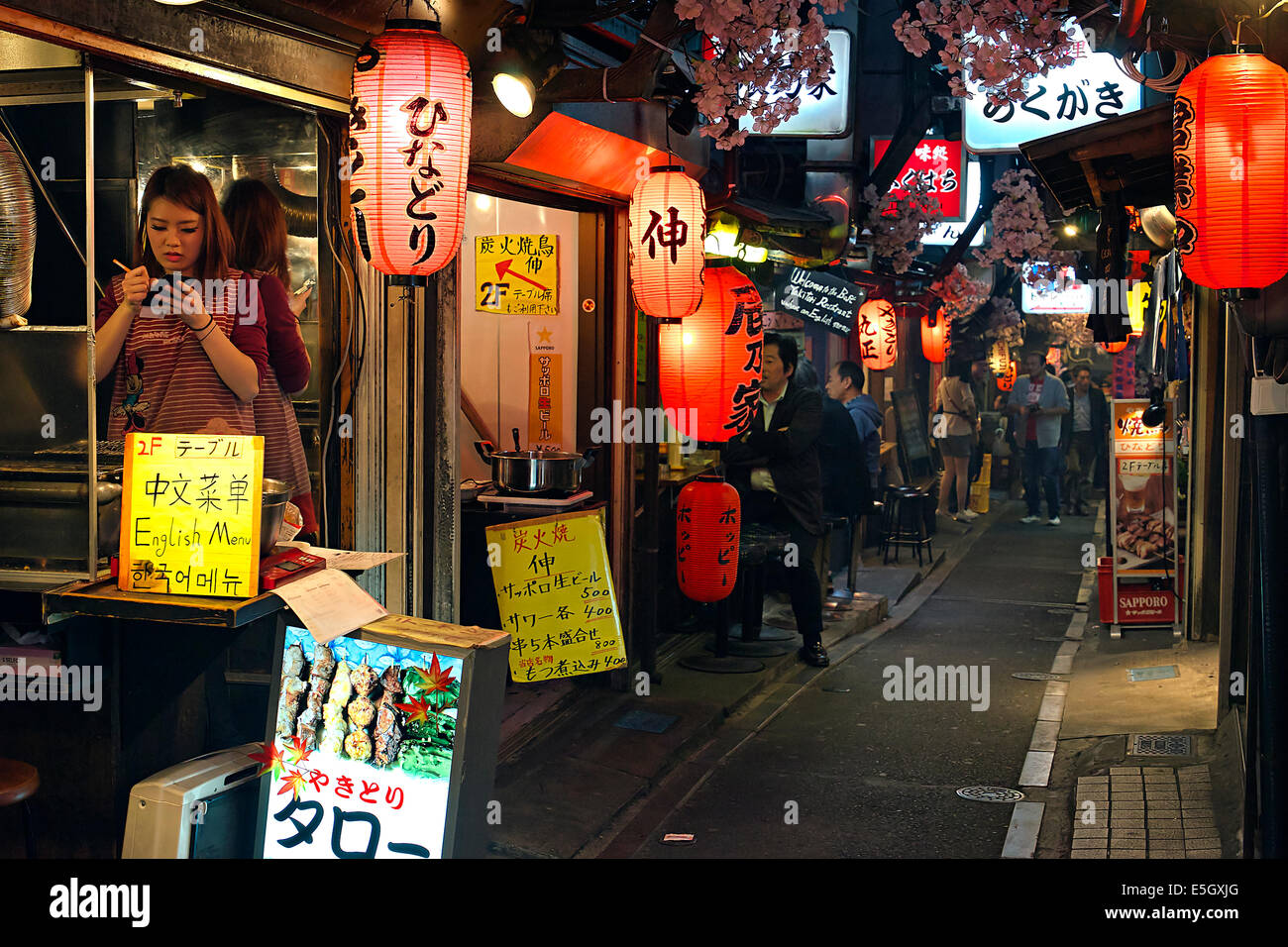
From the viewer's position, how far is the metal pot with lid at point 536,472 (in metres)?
9.07

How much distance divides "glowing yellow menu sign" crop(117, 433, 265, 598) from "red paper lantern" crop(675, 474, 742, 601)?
20.4 ft

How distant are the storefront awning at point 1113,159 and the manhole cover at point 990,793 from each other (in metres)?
4.62

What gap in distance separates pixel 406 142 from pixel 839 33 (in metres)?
10.6

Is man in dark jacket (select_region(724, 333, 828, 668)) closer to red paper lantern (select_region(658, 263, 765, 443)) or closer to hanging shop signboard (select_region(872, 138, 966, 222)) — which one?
red paper lantern (select_region(658, 263, 765, 443))

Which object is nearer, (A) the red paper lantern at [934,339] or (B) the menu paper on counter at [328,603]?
(B) the menu paper on counter at [328,603]

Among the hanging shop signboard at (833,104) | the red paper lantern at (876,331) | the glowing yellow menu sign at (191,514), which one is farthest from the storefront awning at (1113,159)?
the red paper lantern at (876,331)

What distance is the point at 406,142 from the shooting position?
17.5ft

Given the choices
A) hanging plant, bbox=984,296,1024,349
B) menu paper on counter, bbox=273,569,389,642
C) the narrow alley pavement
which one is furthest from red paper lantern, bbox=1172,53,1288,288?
hanging plant, bbox=984,296,1024,349

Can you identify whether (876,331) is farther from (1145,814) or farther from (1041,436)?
(1145,814)

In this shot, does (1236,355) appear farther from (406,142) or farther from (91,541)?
(91,541)

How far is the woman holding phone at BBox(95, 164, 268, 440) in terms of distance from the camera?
18.5ft

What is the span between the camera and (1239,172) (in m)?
5.38

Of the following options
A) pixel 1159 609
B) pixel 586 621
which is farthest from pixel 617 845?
pixel 1159 609

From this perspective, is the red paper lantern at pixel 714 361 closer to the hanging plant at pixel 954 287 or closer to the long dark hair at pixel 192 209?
the long dark hair at pixel 192 209
